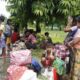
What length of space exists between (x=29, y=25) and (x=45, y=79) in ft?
36.4

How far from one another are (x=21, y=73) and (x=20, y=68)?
0.08 metres

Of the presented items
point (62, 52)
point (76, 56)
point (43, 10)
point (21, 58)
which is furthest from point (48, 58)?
point (43, 10)

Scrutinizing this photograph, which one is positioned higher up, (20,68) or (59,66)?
(20,68)

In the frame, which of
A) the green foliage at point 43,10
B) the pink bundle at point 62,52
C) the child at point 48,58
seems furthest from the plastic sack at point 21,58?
the green foliage at point 43,10

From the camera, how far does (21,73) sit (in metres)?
6.85

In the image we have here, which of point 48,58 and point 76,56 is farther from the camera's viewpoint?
point 48,58

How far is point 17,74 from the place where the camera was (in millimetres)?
6867

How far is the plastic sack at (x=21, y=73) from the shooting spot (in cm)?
670

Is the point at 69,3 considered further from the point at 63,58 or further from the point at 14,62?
the point at 14,62

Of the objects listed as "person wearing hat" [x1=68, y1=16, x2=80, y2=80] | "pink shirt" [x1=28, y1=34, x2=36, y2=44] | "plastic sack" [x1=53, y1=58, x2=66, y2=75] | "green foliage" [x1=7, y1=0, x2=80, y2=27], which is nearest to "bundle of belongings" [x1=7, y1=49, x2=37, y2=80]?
"person wearing hat" [x1=68, y1=16, x2=80, y2=80]

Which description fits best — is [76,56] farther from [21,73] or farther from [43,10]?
[43,10]

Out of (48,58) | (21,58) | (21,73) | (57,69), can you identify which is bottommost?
(57,69)

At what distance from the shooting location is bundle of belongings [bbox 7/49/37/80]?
673 centimetres

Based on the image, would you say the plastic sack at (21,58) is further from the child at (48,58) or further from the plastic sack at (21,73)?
the child at (48,58)
